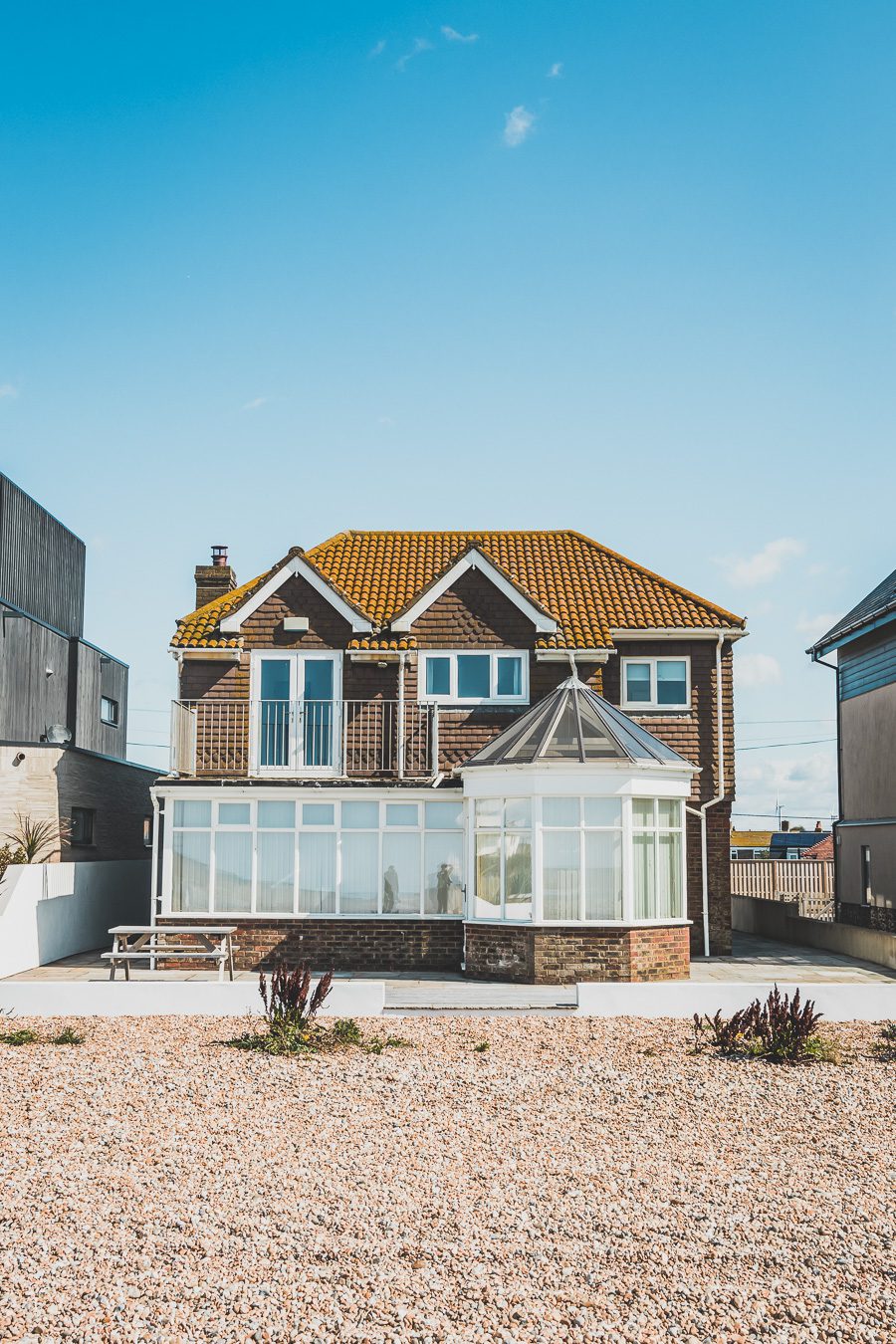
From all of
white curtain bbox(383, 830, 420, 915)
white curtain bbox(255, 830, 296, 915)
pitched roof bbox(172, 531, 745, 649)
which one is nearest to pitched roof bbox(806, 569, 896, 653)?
pitched roof bbox(172, 531, 745, 649)

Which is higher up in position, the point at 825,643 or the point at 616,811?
the point at 825,643

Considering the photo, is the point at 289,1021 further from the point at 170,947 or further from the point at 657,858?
the point at 657,858

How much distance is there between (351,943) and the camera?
21.3m

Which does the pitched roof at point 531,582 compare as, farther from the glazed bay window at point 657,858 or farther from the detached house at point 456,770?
the glazed bay window at point 657,858

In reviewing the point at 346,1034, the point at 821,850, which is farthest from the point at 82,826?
→ the point at 821,850

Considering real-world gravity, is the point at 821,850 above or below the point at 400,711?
below

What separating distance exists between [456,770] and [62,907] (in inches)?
312

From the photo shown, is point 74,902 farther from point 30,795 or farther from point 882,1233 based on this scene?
point 882,1233

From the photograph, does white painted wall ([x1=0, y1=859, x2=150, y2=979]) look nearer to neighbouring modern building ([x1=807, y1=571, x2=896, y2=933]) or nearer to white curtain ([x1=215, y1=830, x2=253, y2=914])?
white curtain ([x1=215, y1=830, x2=253, y2=914])

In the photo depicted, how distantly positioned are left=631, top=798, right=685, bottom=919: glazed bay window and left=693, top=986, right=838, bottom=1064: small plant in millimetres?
5337

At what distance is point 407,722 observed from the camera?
23453 millimetres

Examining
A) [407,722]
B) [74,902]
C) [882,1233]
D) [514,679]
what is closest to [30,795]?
[74,902]

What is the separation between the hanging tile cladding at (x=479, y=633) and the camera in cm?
2362

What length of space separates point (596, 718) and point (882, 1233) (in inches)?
519
